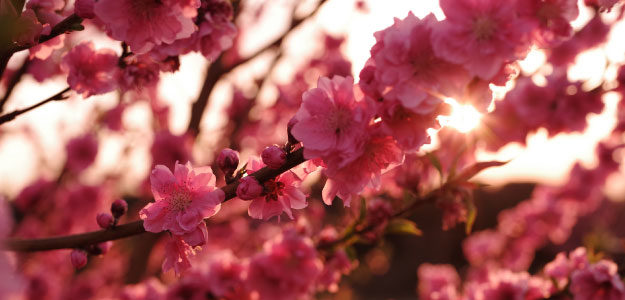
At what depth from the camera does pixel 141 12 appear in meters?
1.33

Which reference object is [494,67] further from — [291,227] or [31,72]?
[31,72]

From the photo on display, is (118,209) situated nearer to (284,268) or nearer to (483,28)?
(483,28)

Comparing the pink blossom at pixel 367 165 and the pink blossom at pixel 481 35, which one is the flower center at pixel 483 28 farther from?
the pink blossom at pixel 367 165

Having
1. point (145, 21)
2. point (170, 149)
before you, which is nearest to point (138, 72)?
point (145, 21)

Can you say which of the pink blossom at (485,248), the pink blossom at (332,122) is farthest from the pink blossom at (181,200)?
the pink blossom at (485,248)

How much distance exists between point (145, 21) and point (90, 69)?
41cm

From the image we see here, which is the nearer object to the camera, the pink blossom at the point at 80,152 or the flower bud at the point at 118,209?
→ the flower bud at the point at 118,209

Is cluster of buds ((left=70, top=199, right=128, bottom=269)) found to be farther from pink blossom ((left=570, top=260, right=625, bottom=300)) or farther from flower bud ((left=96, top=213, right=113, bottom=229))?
pink blossom ((left=570, top=260, right=625, bottom=300))

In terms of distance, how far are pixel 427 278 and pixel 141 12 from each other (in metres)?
3.63

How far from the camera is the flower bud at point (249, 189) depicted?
3.67 feet

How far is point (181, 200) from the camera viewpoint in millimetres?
1235

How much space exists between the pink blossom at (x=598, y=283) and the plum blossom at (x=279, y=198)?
54.5 inches

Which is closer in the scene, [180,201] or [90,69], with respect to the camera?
[180,201]

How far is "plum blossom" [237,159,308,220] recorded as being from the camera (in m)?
1.26
